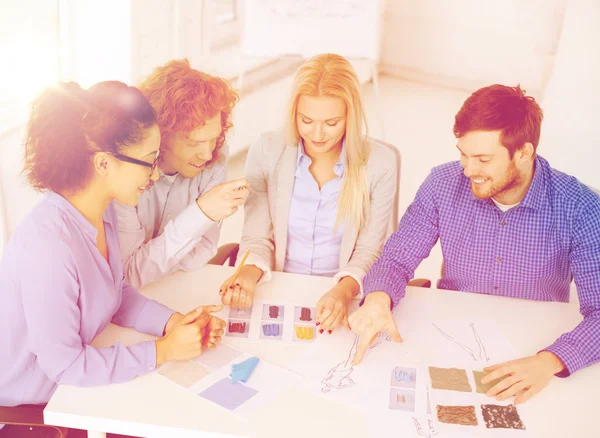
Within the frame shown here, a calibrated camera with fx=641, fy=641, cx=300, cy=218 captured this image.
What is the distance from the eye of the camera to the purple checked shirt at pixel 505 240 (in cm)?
176

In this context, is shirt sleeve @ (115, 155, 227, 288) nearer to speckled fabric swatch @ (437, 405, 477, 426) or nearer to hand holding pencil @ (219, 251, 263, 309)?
hand holding pencil @ (219, 251, 263, 309)

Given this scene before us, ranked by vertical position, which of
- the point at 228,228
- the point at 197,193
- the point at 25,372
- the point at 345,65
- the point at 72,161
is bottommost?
the point at 228,228

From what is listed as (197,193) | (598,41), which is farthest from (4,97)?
(598,41)

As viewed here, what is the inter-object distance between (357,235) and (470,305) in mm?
477

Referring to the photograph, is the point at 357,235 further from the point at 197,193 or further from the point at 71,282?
the point at 71,282

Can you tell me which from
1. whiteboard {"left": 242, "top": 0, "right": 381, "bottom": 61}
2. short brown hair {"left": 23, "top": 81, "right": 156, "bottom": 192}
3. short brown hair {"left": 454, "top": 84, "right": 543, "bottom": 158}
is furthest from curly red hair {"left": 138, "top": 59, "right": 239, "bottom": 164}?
whiteboard {"left": 242, "top": 0, "right": 381, "bottom": 61}

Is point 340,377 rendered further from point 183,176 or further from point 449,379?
point 183,176

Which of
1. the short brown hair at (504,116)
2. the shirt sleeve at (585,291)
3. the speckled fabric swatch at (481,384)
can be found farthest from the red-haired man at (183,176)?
the shirt sleeve at (585,291)

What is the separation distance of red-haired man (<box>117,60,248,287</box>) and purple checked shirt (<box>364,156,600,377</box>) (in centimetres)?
48

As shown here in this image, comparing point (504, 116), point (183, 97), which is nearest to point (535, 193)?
point (504, 116)

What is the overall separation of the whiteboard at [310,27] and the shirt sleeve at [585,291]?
9.33ft

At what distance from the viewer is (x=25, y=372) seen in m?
1.42

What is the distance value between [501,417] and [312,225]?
96 centimetres

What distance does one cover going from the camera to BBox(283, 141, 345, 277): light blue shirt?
208 centimetres
